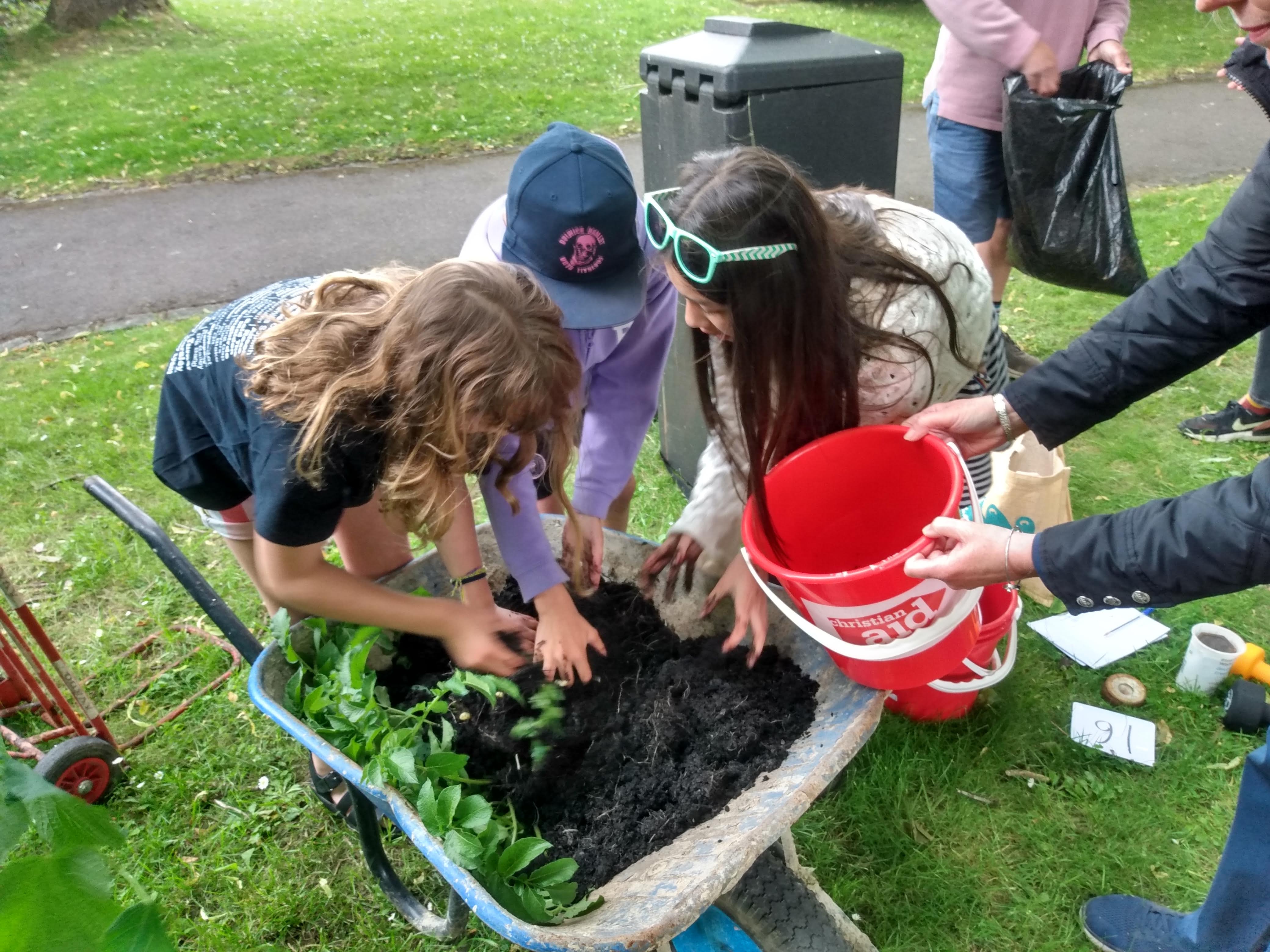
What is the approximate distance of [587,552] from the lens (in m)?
1.92

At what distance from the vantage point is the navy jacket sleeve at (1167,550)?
1152 millimetres

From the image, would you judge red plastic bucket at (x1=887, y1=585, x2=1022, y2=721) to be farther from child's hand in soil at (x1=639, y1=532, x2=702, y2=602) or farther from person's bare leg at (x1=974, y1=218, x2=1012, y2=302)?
person's bare leg at (x1=974, y1=218, x2=1012, y2=302)

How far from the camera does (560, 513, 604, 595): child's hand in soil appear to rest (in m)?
1.89

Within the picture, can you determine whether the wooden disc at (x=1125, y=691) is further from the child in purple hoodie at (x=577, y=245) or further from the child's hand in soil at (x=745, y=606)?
the child in purple hoodie at (x=577, y=245)

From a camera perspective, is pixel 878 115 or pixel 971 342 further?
pixel 878 115

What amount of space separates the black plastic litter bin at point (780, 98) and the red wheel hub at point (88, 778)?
7.45 ft

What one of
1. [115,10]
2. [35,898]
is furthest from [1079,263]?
[115,10]

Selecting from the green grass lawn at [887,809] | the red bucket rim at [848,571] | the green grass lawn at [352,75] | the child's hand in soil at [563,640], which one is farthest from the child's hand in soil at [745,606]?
the green grass lawn at [352,75]

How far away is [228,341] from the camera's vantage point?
5.64 ft

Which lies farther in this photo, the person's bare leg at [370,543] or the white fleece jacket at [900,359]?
the person's bare leg at [370,543]

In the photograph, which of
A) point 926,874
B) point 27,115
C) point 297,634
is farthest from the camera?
point 27,115

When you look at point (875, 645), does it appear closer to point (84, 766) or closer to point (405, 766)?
point (405, 766)

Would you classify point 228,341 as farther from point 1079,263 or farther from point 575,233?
point 1079,263

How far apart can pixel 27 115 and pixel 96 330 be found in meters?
4.93
